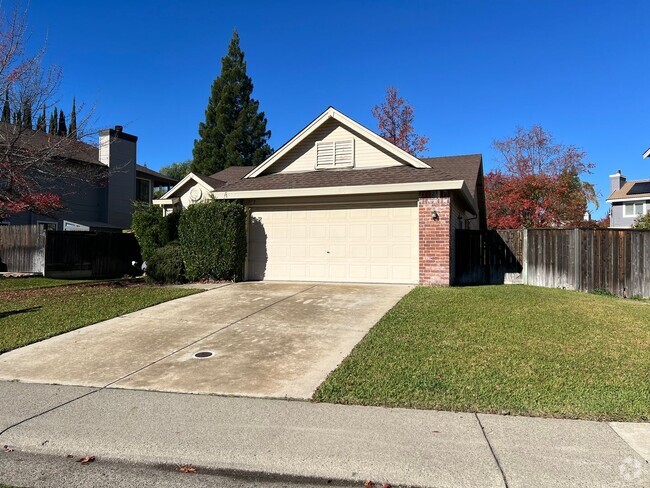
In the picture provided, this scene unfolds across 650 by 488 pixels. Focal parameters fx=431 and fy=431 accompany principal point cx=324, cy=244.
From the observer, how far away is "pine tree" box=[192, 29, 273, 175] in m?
39.9

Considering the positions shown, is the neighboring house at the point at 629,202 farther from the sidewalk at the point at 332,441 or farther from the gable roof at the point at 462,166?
the sidewalk at the point at 332,441

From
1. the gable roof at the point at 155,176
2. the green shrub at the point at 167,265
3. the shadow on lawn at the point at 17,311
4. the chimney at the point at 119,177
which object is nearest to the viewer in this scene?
the shadow on lawn at the point at 17,311

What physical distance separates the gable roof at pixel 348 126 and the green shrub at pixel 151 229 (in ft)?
10.5

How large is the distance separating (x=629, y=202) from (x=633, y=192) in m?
0.93

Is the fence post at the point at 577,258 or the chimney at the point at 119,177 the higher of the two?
the chimney at the point at 119,177

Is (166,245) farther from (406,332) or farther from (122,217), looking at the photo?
(122,217)

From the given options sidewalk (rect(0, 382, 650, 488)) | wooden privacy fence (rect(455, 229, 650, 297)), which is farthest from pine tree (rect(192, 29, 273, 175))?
sidewalk (rect(0, 382, 650, 488))

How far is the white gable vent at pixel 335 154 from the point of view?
1379 cm

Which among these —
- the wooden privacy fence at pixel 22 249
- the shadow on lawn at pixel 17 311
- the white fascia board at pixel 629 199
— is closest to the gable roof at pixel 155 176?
the wooden privacy fence at pixel 22 249

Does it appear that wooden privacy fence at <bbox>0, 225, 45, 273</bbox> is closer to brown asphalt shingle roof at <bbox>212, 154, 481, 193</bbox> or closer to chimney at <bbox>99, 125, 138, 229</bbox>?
brown asphalt shingle roof at <bbox>212, 154, 481, 193</bbox>

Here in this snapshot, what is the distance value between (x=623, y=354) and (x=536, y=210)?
2296 centimetres

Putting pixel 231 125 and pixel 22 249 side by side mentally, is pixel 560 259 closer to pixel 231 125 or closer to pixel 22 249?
pixel 22 249

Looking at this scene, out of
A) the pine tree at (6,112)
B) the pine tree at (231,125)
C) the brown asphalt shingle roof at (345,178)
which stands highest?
the pine tree at (231,125)

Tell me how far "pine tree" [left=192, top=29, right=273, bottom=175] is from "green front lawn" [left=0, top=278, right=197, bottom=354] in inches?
1106
